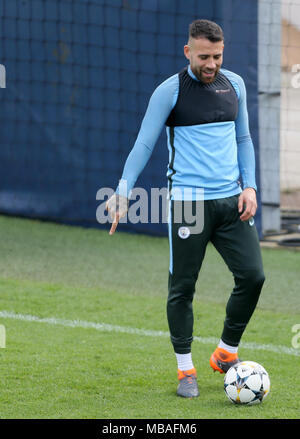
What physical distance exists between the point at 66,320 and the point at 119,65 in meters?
3.93

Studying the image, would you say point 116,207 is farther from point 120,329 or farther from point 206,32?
point 120,329

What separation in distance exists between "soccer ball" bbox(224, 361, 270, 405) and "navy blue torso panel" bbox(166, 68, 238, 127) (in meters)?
1.39

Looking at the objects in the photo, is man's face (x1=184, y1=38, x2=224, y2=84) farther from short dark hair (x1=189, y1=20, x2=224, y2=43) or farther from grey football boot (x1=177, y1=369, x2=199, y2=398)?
grey football boot (x1=177, y1=369, x2=199, y2=398)

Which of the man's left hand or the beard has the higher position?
the beard

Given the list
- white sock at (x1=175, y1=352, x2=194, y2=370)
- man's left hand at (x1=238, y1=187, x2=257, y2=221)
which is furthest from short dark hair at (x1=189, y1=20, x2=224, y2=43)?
white sock at (x1=175, y1=352, x2=194, y2=370)

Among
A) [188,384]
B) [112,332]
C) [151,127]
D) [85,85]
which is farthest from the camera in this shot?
[85,85]

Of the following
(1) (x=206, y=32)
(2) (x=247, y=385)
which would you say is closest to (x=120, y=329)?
(2) (x=247, y=385)

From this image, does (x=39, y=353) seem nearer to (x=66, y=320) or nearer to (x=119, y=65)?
(x=66, y=320)

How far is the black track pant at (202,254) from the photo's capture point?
5031mm

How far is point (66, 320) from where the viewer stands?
21.8 ft

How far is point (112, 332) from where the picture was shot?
21.0 feet

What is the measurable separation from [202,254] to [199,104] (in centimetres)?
84

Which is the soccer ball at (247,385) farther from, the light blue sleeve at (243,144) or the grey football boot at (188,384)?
the light blue sleeve at (243,144)

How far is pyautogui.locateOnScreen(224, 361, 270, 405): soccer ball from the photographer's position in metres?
4.84
